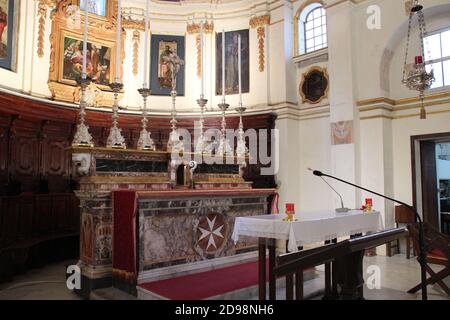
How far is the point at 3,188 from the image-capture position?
708cm

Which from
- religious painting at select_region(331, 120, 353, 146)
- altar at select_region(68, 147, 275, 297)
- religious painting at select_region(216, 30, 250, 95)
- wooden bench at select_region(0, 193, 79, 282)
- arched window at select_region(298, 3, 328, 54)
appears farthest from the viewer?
religious painting at select_region(216, 30, 250, 95)

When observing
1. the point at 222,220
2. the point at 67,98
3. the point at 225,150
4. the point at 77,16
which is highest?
the point at 77,16

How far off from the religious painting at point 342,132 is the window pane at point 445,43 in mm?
2555

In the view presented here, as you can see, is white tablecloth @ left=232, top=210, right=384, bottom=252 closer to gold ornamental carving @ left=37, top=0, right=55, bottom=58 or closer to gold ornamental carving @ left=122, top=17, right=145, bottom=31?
gold ornamental carving @ left=37, top=0, right=55, bottom=58

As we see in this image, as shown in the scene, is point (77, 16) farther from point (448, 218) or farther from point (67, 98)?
point (448, 218)

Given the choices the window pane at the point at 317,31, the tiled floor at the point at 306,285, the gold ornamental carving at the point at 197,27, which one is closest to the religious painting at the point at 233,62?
the gold ornamental carving at the point at 197,27

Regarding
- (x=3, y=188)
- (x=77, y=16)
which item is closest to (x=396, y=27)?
(x=77, y=16)

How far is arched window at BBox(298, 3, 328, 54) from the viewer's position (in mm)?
10109

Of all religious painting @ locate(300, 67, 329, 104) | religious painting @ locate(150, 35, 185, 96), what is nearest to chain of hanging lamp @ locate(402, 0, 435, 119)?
religious painting @ locate(300, 67, 329, 104)

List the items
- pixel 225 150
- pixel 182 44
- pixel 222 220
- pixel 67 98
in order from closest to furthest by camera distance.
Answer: pixel 222 220 → pixel 225 150 → pixel 67 98 → pixel 182 44

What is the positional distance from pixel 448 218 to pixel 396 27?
16.3 ft

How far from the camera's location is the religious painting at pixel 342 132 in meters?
8.73

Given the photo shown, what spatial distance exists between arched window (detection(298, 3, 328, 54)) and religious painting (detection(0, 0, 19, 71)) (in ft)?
23.8

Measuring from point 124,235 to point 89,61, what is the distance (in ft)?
21.0
